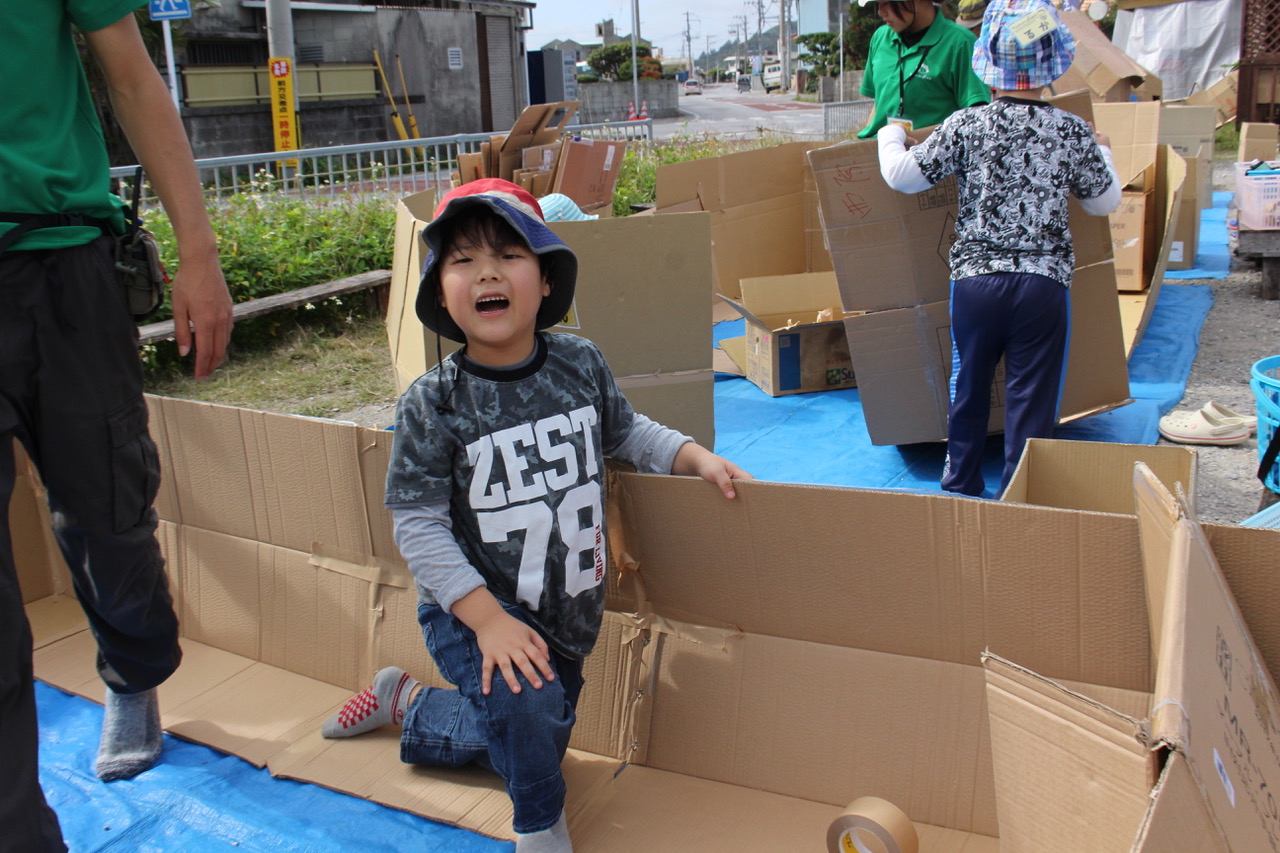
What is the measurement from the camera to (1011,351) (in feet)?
9.68

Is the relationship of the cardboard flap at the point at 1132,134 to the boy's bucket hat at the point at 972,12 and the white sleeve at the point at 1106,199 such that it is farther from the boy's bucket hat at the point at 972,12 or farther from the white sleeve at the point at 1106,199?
the white sleeve at the point at 1106,199

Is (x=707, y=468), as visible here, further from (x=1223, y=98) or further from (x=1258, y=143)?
(x=1223, y=98)

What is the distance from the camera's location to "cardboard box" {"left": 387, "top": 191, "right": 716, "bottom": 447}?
2848mm

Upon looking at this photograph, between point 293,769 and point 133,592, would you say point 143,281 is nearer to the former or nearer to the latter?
point 133,592

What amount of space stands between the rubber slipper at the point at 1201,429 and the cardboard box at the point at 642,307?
67.7 inches

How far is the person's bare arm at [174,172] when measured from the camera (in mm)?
1543

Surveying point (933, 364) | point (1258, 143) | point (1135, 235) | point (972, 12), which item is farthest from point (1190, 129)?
point (933, 364)

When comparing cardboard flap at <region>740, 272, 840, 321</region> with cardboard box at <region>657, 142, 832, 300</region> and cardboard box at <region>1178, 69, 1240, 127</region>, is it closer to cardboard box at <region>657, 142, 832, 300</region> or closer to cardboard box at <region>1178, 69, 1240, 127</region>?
cardboard box at <region>657, 142, 832, 300</region>

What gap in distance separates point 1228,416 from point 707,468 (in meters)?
2.79

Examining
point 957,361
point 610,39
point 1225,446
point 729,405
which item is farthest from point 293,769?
point 610,39

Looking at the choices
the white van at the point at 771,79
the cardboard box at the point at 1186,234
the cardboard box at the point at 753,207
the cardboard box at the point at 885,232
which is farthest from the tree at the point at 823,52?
the cardboard box at the point at 885,232

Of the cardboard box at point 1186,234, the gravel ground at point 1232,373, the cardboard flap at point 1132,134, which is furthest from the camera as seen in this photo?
the cardboard box at point 1186,234

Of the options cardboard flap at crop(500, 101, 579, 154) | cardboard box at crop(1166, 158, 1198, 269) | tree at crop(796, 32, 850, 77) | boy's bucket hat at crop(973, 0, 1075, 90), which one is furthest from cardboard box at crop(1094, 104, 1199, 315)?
tree at crop(796, 32, 850, 77)

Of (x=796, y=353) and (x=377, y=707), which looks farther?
(x=796, y=353)
